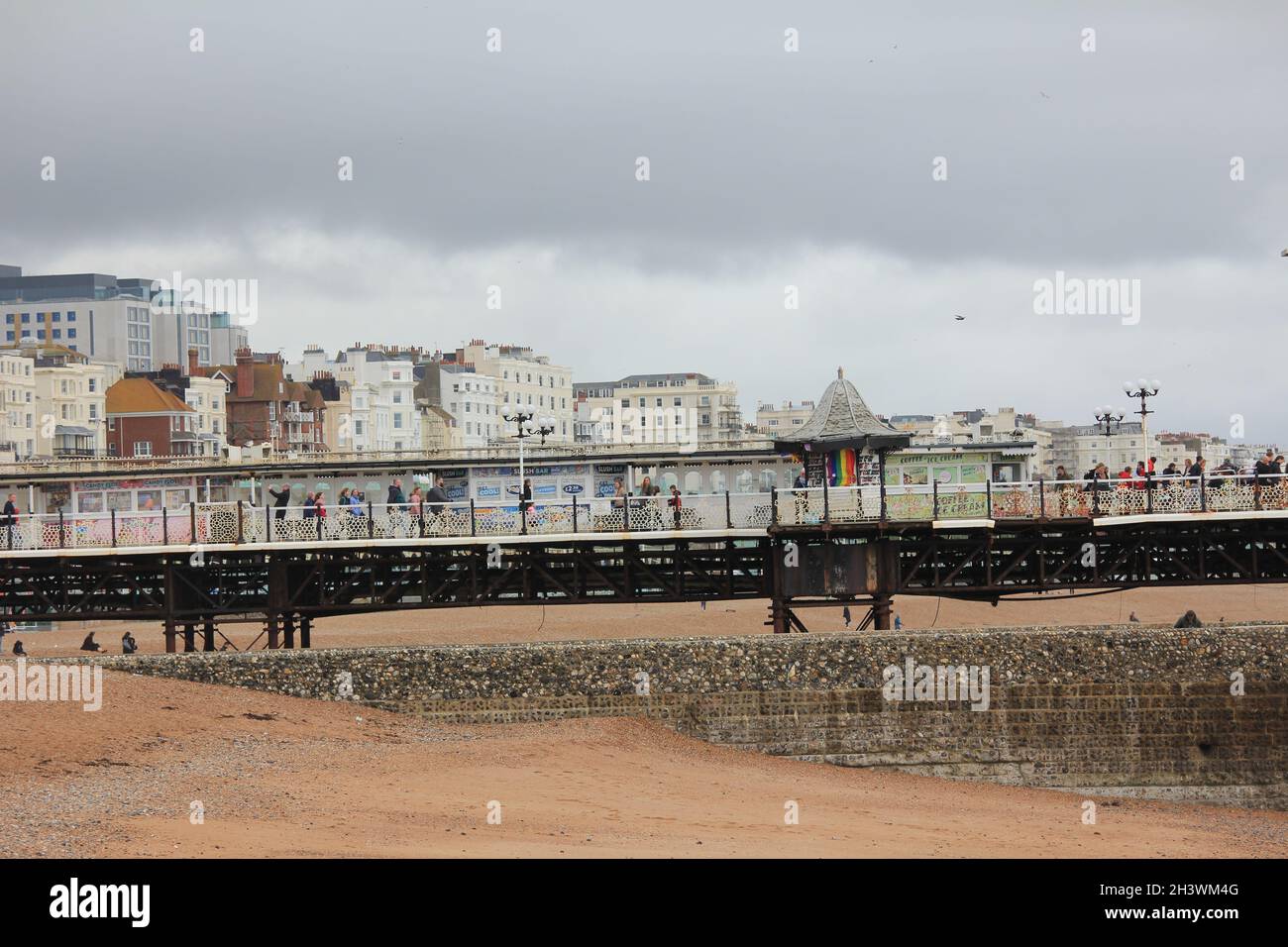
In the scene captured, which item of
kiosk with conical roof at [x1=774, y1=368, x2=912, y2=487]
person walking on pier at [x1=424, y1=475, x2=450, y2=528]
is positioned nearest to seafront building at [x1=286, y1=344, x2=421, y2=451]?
person walking on pier at [x1=424, y1=475, x2=450, y2=528]

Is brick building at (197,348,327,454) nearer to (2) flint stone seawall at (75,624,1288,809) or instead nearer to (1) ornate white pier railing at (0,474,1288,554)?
(1) ornate white pier railing at (0,474,1288,554)

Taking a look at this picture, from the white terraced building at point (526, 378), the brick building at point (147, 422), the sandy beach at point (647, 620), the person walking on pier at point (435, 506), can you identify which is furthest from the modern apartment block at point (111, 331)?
the person walking on pier at point (435, 506)

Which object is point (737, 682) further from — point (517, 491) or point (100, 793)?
point (517, 491)

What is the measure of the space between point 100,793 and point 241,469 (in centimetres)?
2660

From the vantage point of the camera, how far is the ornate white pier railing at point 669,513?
36.9m
